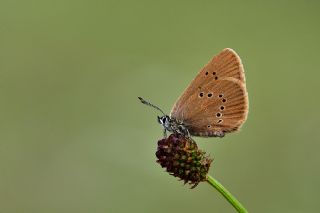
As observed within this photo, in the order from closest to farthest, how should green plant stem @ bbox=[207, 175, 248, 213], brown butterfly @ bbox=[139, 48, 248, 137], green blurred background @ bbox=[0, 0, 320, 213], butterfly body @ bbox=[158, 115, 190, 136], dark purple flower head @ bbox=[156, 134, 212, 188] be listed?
green plant stem @ bbox=[207, 175, 248, 213], dark purple flower head @ bbox=[156, 134, 212, 188], brown butterfly @ bbox=[139, 48, 248, 137], butterfly body @ bbox=[158, 115, 190, 136], green blurred background @ bbox=[0, 0, 320, 213]

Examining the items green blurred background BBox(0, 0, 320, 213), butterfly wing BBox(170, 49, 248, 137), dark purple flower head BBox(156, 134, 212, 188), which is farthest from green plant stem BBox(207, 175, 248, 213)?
green blurred background BBox(0, 0, 320, 213)

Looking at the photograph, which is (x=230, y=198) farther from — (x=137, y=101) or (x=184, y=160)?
(x=137, y=101)

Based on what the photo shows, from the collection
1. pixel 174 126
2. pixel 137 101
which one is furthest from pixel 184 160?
pixel 137 101

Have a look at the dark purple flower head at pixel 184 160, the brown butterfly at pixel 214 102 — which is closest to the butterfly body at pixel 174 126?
the brown butterfly at pixel 214 102

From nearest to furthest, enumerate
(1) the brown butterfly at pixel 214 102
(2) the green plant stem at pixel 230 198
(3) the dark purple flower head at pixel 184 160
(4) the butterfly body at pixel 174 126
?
(2) the green plant stem at pixel 230 198
(3) the dark purple flower head at pixel 184 160
(1) the brown butterfly at pixel 214 102
(4) the butterfly body at pixel 174 126

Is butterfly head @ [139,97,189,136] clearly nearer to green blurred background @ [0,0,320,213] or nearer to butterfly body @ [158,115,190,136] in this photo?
butterfly body @ [158,115,190,136]

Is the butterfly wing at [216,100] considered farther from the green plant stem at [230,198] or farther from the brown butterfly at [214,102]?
the green plant stem at [230,198]

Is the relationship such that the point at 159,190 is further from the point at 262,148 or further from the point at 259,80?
the point at 259,80
